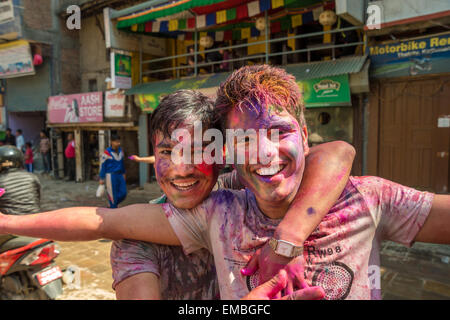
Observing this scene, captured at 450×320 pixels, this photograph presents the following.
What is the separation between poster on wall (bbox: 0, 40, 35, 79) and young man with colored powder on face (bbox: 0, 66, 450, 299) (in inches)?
645

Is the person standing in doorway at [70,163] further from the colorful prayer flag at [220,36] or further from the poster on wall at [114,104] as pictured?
the colorful prayer flag at [220,36]

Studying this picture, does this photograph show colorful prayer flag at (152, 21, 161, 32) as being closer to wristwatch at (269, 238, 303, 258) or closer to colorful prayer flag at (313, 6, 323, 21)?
colorful prayer flag at (313, 6, 323, 21)

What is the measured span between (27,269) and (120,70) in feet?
29.4

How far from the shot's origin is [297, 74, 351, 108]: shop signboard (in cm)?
753

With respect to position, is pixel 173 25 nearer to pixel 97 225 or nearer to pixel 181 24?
pixel 181 24

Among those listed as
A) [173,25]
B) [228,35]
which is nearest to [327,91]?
[228,35]

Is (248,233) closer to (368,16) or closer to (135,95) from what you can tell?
(368,16)

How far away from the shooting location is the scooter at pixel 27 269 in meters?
Answer: 3.59

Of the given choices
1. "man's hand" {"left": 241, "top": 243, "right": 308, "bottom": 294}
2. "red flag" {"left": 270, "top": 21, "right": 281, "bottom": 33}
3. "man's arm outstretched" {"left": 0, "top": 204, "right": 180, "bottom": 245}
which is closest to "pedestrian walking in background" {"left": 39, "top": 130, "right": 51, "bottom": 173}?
"red flag" {"left": 270, "top": 21, "right": 281, "bottom": 33}

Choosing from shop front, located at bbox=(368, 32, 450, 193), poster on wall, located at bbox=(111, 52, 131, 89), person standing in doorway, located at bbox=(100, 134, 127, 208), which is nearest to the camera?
shop front, located at bbox=(368, 32, 450, 193)

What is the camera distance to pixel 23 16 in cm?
1421

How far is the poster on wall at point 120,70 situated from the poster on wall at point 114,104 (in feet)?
1.59

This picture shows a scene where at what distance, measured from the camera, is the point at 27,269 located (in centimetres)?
376
